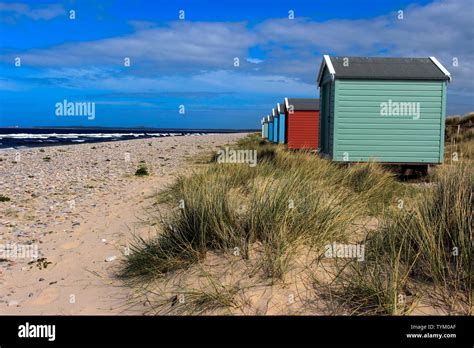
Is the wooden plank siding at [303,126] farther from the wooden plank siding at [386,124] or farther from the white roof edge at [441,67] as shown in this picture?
the wooden plank siding at [386,124]

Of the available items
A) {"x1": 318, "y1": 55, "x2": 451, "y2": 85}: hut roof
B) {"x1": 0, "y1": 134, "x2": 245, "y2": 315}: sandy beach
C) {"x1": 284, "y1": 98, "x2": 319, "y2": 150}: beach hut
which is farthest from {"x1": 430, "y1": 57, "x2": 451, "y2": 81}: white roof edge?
{"x1": 284, "y1": 98, "x2": 319, "y2": 150}: beach hut

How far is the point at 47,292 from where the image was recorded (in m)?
4.52

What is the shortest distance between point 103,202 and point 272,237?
5.77 metres

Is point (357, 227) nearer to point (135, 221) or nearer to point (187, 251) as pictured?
point (187, 251)

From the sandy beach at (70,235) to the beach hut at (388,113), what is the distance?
18.1 feet

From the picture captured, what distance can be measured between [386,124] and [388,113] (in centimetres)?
32

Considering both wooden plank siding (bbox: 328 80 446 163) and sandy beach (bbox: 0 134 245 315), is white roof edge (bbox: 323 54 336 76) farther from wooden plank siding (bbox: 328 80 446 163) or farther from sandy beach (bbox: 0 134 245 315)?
sandy beach (bbox: 0 134 245 315)

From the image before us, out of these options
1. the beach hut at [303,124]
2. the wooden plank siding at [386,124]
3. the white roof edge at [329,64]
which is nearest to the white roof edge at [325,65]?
the white roof edge at [329,64]

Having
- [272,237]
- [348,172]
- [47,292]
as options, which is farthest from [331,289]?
[348,172]

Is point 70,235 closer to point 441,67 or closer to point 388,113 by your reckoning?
point 388,113

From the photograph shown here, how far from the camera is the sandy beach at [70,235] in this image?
4.28 m

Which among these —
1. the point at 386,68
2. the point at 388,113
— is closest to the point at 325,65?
the point at 386,68

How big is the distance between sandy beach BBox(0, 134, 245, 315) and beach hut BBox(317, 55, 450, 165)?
18.1 feet

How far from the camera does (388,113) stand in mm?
Result: 12609
